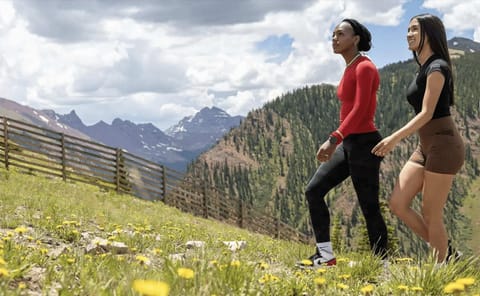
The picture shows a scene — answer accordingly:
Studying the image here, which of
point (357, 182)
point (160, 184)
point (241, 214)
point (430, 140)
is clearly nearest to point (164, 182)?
point (160, 184)

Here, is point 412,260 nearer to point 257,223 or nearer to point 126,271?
point 126,271

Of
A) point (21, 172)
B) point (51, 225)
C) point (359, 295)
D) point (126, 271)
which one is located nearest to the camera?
point (126, 271)

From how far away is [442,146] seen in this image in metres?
4.14

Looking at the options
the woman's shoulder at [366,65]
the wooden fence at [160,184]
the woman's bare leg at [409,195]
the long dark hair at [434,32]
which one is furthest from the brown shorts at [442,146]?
the wooden fence at [160,184]

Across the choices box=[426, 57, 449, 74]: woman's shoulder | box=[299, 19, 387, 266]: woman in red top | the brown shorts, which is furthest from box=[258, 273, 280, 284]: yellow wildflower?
box=[426, 57, 449, 74]: woman's shoulder

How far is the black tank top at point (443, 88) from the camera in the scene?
421cm

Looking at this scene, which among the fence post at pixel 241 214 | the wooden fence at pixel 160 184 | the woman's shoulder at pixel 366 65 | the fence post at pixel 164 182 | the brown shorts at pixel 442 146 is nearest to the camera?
the brown shorts at pixel 442 146

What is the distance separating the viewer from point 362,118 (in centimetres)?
464

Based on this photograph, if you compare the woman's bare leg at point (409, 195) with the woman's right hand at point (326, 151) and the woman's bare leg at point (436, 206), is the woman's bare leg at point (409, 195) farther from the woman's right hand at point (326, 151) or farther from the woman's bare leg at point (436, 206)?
the woman's right hand at point (326, 151)

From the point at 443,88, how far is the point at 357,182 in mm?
1145

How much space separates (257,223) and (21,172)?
13.9 m

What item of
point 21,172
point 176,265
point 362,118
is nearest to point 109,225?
point 362,118

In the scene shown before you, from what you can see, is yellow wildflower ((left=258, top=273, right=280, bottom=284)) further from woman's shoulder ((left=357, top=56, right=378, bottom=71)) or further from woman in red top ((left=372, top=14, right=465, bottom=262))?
woman's shoulder ((left=357, top=56, right=378, bottom=71))

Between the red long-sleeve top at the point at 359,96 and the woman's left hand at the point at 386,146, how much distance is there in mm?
380
